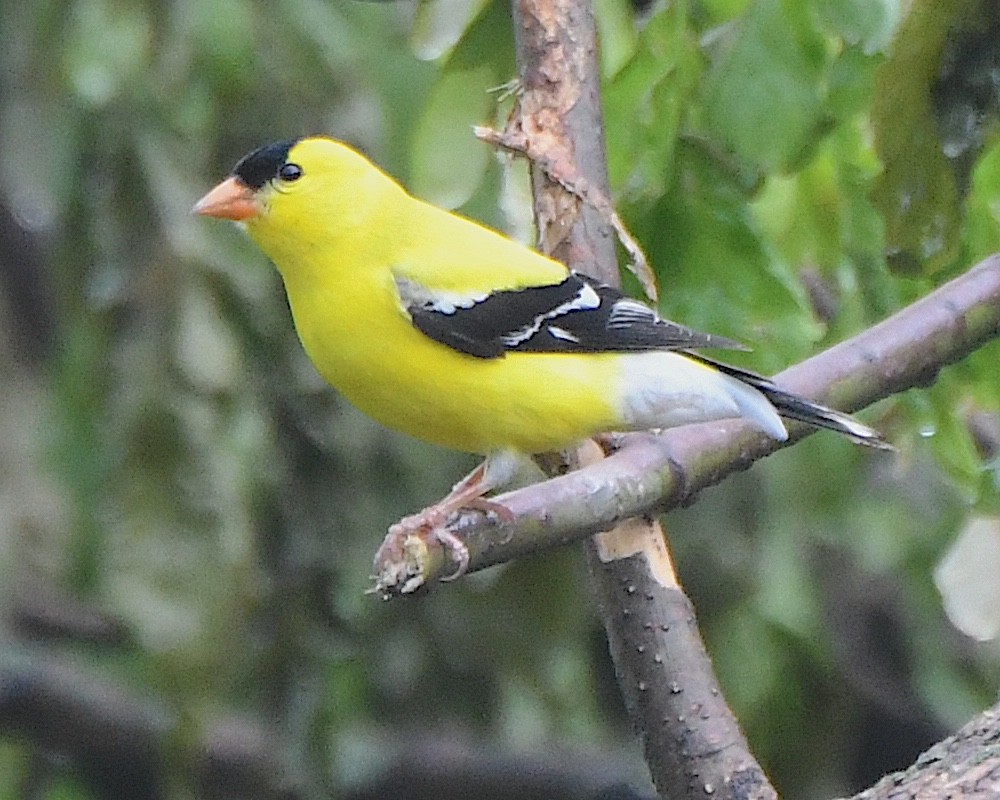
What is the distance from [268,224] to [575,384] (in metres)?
0.47

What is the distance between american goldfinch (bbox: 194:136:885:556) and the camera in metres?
1.79

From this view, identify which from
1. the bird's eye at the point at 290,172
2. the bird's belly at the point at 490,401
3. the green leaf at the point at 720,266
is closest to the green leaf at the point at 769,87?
the green leaf at the point at 720,266

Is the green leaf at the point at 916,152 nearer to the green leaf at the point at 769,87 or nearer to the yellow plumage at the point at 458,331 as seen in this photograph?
the green leaf at the point at 769,87

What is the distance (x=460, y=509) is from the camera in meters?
1.76

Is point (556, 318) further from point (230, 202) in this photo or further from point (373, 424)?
point (373, 424)

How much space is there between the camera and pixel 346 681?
2.43 meters

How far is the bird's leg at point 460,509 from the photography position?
1507 mm

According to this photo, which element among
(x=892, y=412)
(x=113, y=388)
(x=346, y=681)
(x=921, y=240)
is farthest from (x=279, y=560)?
(x=921, y=240)

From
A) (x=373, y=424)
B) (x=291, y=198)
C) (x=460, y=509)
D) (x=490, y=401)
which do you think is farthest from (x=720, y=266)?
(x=373, y=424)

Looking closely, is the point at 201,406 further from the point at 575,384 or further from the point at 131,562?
the point at 575,384

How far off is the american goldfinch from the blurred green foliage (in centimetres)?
10

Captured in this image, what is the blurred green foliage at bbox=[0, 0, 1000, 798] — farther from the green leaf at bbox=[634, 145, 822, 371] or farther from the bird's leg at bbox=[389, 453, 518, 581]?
the bird's leg at bbox=[389, 453, 518, 581]

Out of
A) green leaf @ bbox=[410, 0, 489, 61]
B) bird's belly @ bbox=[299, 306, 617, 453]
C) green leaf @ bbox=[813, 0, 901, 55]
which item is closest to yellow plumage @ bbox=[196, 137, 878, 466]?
bird's belly @ bbox=[299, 306, 617, 453]

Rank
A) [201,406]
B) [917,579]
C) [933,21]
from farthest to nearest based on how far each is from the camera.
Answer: [917,579] → [201,406] → [933,21]
